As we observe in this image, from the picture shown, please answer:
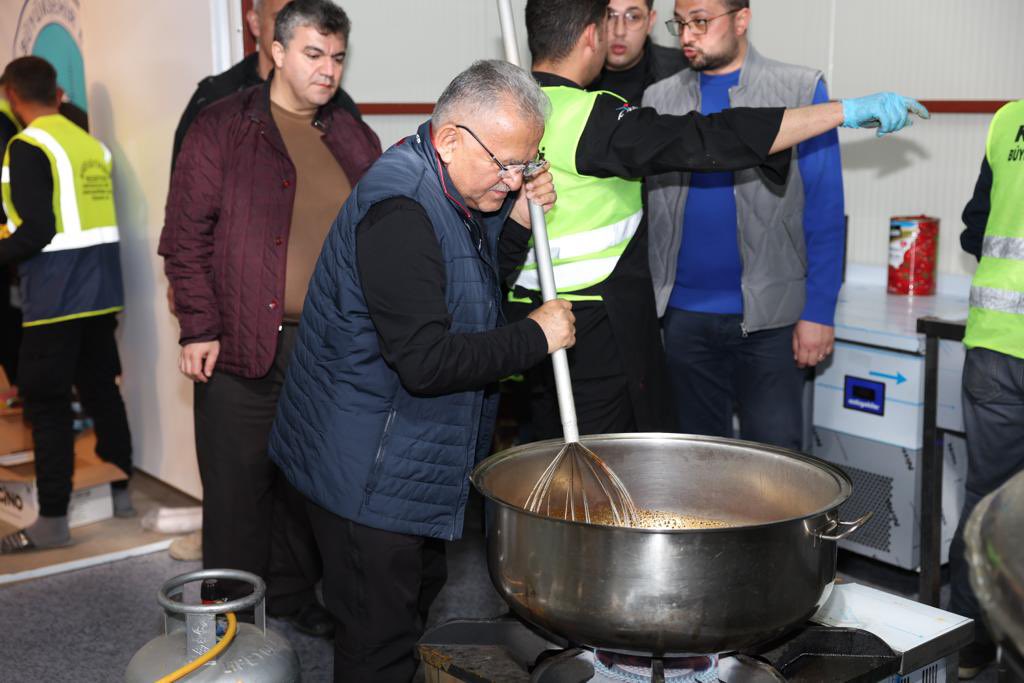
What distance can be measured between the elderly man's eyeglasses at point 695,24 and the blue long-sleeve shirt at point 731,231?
16 centimetres

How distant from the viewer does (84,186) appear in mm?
3887

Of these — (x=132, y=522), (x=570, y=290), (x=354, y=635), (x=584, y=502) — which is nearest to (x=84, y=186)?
(x=132, y=522)

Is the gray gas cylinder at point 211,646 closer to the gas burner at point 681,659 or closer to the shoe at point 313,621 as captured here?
the gas burner at point 681,659

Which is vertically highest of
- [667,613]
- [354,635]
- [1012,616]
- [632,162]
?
[632,162]

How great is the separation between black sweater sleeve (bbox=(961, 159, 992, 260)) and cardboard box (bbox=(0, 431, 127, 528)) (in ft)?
9.63

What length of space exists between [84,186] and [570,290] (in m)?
2.17

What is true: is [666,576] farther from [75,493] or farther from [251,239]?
[75,493]

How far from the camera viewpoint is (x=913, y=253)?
11.3 ft

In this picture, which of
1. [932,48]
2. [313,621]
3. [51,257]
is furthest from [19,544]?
A: [932,48]

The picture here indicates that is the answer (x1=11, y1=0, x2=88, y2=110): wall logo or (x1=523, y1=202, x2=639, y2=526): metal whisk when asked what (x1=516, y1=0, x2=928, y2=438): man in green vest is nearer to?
(x1=523, y1=202, x2=639, y2=526): metal whisk

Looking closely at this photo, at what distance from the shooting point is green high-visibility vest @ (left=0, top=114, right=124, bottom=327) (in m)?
3.79

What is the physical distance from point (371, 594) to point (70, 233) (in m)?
2.35

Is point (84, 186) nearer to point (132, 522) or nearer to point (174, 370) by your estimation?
point (174, 370)

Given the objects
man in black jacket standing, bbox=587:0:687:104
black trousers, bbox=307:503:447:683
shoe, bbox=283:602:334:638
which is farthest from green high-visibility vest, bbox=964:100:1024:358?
shoe, bbox=283:602:334:638
